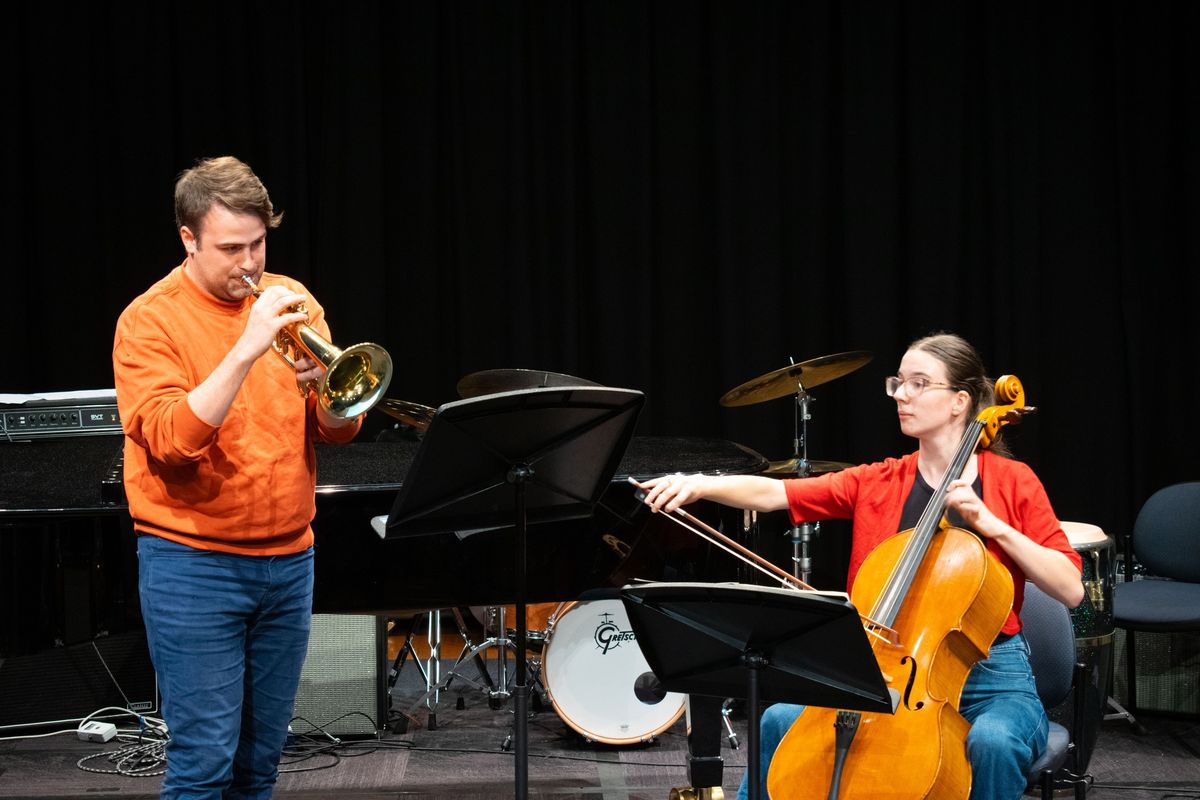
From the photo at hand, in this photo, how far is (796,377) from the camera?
4.95 m

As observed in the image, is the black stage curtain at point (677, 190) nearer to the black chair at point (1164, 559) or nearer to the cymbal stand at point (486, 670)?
the black chair at point (1164, 559)

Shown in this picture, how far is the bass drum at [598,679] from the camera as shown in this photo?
15.4 ft

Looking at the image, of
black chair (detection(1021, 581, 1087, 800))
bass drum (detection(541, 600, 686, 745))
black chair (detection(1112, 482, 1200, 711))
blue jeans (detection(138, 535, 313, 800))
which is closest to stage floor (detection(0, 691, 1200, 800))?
bass drum (detection(541, 600, 686, 745))

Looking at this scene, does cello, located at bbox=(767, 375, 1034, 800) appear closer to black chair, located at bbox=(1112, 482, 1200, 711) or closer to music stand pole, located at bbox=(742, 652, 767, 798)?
music stand pole, located at bbox=(742, 652, 767, 798)

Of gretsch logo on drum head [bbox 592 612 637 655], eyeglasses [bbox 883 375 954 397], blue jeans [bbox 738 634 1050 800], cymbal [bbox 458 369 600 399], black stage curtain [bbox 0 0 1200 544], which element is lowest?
gretsch logo on drum head [bbox 592 612 637 655]

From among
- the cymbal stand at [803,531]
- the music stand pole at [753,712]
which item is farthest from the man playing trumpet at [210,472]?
the cymbal stand at [803,531]

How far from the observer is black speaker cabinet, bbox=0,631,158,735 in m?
4.96

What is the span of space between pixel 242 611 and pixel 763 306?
13.4 ft

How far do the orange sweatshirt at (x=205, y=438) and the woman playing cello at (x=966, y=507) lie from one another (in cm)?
83

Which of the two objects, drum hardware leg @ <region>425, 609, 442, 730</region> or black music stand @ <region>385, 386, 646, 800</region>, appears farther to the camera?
drum hardware leg @ <region>425, 609, 442, 730</region>

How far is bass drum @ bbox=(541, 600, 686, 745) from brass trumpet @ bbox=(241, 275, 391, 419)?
214 cm

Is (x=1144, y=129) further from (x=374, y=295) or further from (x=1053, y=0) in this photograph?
(x=374, y=295)

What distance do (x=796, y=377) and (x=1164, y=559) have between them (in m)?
1.63

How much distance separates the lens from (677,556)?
3889 millimetres
